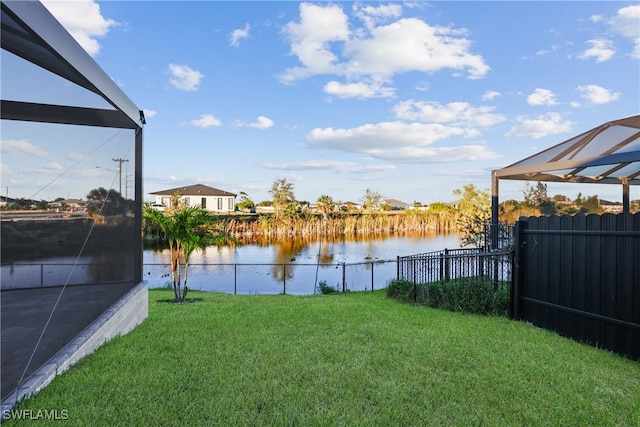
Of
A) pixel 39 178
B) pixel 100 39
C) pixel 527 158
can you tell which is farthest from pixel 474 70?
pixel 39 178

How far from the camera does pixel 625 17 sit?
8.05m

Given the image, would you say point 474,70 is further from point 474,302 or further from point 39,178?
point 39,178

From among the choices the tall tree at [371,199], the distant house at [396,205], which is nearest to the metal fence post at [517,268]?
the tall tree at [371,199]

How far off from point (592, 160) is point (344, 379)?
5341 millimetres

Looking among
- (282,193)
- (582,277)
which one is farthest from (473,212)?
(282,193)

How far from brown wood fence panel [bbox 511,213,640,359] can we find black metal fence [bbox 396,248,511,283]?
1.51ft

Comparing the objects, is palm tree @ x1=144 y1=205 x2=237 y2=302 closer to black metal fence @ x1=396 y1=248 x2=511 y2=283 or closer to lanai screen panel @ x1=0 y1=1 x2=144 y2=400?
lanai screen panel @ x1=0 y1=1 x2=144 y2=400

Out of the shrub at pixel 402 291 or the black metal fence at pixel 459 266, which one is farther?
the shrub at pixel 402 291

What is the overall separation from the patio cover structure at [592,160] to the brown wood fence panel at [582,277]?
4.10 feet

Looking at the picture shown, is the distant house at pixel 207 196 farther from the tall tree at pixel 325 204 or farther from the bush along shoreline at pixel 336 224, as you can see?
the tall tree at pixel 325 204

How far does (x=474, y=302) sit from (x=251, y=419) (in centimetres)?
446

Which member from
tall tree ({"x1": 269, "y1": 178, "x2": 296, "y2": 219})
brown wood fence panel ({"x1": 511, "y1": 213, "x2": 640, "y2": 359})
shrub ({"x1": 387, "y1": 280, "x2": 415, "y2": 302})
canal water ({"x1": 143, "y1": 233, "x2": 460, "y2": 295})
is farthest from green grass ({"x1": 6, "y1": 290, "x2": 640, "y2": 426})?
tall tree ({"x1": 269, "y1": 178, "x2": 296, "y2": 219})

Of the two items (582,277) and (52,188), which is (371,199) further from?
(52,188)

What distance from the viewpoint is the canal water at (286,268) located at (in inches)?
476
